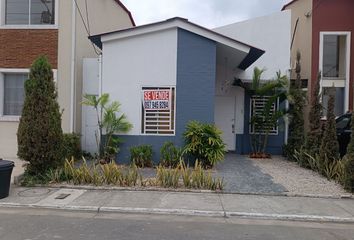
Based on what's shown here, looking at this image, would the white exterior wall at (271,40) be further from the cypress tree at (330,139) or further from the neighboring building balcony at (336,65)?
the cypress tree at (330,139)

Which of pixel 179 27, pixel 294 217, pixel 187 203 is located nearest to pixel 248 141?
pixel 179 27

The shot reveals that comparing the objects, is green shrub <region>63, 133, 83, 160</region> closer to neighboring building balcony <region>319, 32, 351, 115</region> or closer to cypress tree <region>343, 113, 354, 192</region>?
cypress tree <region>343, 113, 354, 192</region>

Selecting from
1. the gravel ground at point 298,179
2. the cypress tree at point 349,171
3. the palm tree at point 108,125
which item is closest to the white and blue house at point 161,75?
the palm tree at point 108,125

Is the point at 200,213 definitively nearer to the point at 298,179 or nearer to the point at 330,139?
the point at 298,179

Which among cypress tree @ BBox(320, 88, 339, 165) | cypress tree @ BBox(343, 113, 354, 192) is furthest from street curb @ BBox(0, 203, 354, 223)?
cypress tree @ BBox(320, 88, 339, 165)

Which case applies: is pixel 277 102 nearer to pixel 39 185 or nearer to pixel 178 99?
pixel 178 99

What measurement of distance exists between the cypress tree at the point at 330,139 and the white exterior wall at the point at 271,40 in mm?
6102

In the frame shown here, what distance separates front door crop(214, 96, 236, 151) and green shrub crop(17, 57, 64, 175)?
8.56 metres

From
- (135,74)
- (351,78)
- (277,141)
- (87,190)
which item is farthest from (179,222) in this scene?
(351,78)

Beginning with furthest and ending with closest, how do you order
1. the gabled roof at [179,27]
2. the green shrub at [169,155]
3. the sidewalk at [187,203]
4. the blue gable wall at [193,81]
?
the blue gable wall at [193,81] < the gabled roof at [179,27] < the green shrub at [169,155] < the sidewalk at [187,203]

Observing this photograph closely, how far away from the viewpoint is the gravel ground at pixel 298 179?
1028 cm

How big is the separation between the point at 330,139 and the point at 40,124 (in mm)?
7956

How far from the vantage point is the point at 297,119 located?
15.6 meters

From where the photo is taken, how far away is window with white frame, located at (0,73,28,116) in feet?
48.8
